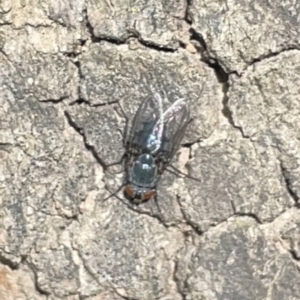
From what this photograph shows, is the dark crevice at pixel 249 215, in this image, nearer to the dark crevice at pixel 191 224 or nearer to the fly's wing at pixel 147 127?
the dark crevice at pixel 191 224

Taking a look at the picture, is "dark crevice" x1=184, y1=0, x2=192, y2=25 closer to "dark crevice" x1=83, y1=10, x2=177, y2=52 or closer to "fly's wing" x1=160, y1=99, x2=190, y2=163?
"dark crevice" x1=83, y1=10, x2=177, y2=52

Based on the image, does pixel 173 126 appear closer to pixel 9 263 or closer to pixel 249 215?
pixel 249 215

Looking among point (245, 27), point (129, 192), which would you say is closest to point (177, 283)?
point (129, 192)

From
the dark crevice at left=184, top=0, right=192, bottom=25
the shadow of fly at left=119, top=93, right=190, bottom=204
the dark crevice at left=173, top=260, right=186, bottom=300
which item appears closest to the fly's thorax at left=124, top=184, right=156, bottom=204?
the shadow of fly at left=119, top=93, right=190, bottom=204

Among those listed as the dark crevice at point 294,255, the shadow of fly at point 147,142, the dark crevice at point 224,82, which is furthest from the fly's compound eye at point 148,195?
the dark crevice at point 294,255

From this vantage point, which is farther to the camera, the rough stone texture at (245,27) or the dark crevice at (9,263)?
the dark crevice at (9,263)

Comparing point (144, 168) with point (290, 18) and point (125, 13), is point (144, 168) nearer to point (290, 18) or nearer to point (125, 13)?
point (125, 13)
